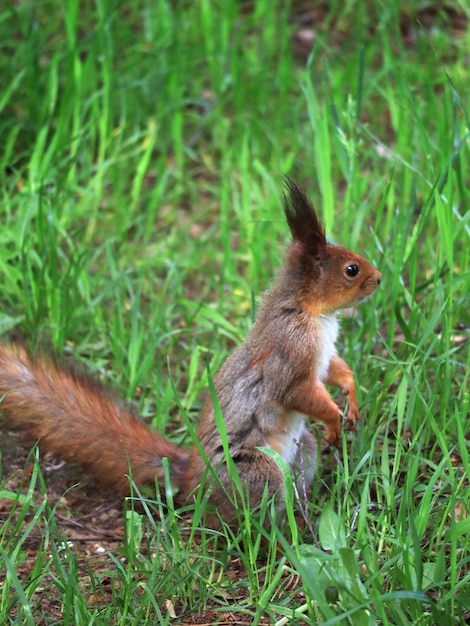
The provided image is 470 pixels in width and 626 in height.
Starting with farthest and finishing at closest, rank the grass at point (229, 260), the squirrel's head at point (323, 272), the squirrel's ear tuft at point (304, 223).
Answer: the squirrel's head at point (323, 272), the squirrel's ear tuft at point (304, 223), the grass at point (229, 260)

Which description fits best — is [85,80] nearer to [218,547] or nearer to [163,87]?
[163,87]

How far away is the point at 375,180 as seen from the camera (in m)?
4.84

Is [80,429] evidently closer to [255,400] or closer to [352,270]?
[255,400]

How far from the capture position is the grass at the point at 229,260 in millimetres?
2510

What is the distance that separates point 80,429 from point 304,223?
975 mm

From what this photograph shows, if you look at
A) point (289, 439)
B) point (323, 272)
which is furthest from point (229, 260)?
point (289, 439)

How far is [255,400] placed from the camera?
3.00 metres

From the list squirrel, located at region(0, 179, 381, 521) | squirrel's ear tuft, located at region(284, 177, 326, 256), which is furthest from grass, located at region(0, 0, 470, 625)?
squirrel's ear tuft, located at region(284, 177, 326, 256)

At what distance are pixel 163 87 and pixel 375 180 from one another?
134cm

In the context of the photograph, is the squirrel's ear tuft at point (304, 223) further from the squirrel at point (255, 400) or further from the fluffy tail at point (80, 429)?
the fluffy tail at point (80, 429)

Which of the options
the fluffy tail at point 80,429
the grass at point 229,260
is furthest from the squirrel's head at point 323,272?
the fluffy tail at point 80,429

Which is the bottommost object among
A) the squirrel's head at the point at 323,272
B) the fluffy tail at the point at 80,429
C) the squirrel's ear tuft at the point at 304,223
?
the fluffy tail at the point at 80,429

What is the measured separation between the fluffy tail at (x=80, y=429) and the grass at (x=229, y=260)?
0.51 feet

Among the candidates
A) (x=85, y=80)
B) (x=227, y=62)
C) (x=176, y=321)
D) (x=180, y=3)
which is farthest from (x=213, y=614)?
(x=180, y=3)
